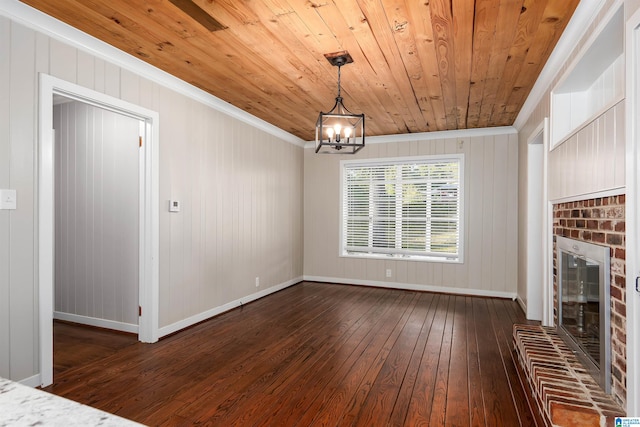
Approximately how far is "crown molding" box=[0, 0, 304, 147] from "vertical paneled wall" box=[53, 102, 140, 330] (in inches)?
21.6

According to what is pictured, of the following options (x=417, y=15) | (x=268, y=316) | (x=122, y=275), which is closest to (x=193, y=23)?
(x=417, y=15)

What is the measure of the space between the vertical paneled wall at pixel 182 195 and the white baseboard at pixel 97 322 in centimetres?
Result: 43

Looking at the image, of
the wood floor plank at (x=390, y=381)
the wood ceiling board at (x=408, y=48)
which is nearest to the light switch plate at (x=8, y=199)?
the wood floor plank at (x=390, y=381)

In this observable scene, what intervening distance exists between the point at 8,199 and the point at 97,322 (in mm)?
2025

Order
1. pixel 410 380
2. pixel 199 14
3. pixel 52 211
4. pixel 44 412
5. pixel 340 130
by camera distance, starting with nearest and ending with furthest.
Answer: pixel 44 412
pixel 199 14
pixel 52 211
pixel 410 380
pixel 340 130

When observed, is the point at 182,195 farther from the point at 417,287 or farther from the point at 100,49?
the point at 417,287

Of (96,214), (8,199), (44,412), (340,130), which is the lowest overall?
(44,412)

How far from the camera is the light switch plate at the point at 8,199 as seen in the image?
7.52 ft

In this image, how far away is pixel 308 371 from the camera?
283cm

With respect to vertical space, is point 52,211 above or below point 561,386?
above

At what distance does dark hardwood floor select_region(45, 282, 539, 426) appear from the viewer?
2242 millimetres

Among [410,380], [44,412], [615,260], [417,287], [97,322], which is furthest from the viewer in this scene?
[417,287]

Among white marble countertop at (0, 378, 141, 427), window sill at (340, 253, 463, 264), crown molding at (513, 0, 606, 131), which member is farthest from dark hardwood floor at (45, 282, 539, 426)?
crown molding at (513, 0, 606, 131)

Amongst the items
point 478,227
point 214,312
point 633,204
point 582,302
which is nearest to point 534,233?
point 478,227
